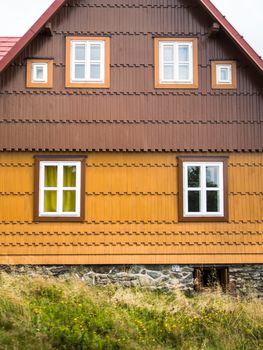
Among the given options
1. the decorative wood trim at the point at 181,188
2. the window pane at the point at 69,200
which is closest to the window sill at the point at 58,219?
the window pane at the point at 69,200

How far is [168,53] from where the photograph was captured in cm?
1573

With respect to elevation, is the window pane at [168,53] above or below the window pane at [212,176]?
above

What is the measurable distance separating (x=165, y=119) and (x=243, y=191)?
10.4ft

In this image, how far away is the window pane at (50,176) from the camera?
15.2 metres

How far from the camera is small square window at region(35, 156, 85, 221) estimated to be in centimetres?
1509

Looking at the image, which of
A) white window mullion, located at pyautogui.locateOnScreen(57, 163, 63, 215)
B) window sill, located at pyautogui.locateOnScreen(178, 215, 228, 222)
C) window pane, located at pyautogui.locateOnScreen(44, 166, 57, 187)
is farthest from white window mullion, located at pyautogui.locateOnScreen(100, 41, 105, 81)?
window sill, located at pyautogui.locateOnScreen(178, 215, 228, 222)

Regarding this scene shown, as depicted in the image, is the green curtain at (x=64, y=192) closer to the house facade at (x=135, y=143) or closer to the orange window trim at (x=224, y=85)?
the house facade at (x=135, y=143)

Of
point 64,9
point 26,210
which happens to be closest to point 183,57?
point 64,9

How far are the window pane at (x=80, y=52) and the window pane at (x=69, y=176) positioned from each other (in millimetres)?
3276

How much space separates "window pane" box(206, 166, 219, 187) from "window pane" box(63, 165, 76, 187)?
396 centimetres

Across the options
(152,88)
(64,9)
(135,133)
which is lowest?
(135,133)

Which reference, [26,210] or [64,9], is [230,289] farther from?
[64,9]

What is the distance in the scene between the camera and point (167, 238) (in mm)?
15219

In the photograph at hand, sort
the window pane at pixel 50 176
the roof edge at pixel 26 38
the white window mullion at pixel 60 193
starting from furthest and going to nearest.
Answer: the window pane at pixel 50 176 → the white window mullion at pixel 60 193 → the roof edge at pixel 26 38
